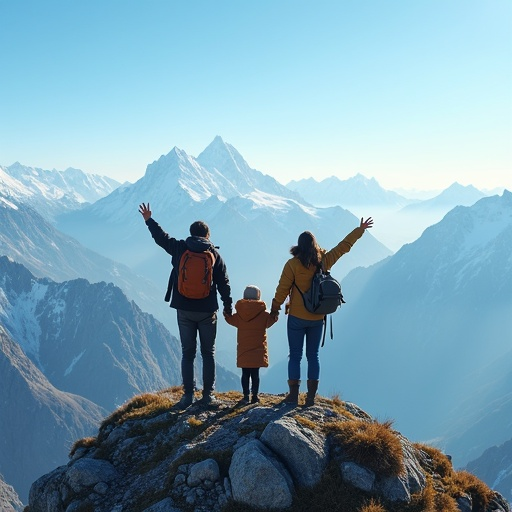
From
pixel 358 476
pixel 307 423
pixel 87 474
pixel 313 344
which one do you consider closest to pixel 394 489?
pixel 358 476

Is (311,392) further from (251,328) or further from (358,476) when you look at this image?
(358,476)

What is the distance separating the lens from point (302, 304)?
1428 centimetres

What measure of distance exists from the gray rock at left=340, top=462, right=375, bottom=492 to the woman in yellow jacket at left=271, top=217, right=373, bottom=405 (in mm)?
3701

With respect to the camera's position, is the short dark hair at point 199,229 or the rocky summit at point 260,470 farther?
the short dark hair at point 199,229

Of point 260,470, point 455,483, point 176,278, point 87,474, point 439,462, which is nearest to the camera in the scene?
point 260,470

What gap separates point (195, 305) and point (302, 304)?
319 centimetres

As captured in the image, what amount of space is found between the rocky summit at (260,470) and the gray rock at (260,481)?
0.02m

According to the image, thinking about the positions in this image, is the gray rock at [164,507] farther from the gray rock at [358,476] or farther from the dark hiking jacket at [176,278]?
the dark hiking jacket at [176,278]

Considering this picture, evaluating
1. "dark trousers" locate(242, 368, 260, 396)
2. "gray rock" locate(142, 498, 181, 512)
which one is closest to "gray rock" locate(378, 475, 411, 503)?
"gray rock" locate(142, 498, 181, 512)

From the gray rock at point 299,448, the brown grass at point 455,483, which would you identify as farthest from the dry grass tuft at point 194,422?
the brown grass at point 455,483

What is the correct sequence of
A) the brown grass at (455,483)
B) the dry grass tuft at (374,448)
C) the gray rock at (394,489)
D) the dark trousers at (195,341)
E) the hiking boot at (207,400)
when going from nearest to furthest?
the gray rock at (394,489), the dry grass tuft at (374,448), the brown grass at (455,483), the dark trousers at (195,341), the hiking boot at (207,400)

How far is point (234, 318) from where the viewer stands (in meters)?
15.3

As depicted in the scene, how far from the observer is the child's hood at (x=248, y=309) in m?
15.2

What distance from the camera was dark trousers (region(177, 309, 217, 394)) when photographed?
15172mm
